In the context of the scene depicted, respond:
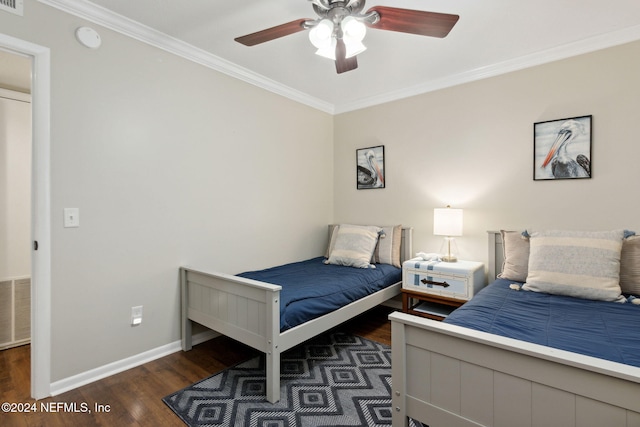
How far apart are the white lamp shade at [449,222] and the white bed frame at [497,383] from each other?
4.86ft

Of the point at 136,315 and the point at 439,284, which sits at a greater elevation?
the point at 439,284

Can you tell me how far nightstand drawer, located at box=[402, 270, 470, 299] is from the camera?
273 centimetres

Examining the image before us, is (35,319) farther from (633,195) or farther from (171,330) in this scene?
(633,195)

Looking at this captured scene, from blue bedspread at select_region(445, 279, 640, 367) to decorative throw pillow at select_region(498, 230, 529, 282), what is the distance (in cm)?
33

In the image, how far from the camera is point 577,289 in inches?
79.1

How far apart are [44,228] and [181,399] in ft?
4.24

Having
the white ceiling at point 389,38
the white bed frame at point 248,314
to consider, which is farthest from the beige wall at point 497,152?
the white bed frame at point 248,314

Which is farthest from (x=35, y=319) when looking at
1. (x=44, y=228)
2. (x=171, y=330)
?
(x=171, y=330)

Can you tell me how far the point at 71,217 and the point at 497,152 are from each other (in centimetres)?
333

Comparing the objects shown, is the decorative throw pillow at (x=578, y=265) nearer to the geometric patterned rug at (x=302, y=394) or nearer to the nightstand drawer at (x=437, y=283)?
the nightstand drawer at (x=437, y=283)

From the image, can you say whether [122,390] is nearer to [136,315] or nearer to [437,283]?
[136,315]

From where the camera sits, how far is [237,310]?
216cm

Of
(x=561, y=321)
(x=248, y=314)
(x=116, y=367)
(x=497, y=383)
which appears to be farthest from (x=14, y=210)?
(x=561, y=321)

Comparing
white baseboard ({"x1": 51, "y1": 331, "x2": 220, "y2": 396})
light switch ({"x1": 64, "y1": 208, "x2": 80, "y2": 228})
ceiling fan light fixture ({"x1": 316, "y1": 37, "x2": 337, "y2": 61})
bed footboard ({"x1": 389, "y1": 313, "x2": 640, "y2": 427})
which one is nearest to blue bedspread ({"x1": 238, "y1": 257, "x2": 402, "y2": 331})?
white baseboard ({"x1": 51, "y1": 331, "x2": 220, "y2": 396})
